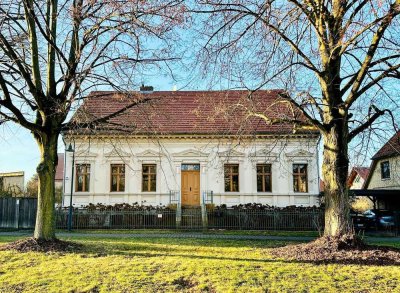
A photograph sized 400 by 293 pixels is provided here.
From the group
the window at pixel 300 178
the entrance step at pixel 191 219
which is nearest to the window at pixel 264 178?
the window at pixel 300 178

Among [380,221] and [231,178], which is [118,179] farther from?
[380,221]

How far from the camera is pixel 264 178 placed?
1051 inches

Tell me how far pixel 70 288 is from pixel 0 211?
15.9m

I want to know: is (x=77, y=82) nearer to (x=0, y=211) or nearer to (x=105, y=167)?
(x=0, y=211)

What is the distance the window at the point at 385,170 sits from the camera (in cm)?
3549

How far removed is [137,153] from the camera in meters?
26.7

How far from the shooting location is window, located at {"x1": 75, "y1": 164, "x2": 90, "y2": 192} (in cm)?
2659

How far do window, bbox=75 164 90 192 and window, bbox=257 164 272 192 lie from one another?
1157cm

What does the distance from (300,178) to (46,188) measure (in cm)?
1879

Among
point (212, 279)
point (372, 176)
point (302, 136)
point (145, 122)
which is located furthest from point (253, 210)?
point (372, 176)

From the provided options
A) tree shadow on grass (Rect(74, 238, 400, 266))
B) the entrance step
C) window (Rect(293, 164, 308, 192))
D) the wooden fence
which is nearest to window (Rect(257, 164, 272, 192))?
window (Rect(293, 164, 308, 192))

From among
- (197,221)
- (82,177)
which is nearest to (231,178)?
(197,221)

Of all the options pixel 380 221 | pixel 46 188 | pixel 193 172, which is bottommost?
pixel 380 221

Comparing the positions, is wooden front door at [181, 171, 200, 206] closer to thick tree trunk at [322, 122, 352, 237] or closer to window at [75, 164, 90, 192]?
window at [75, 164, 90, 192]
